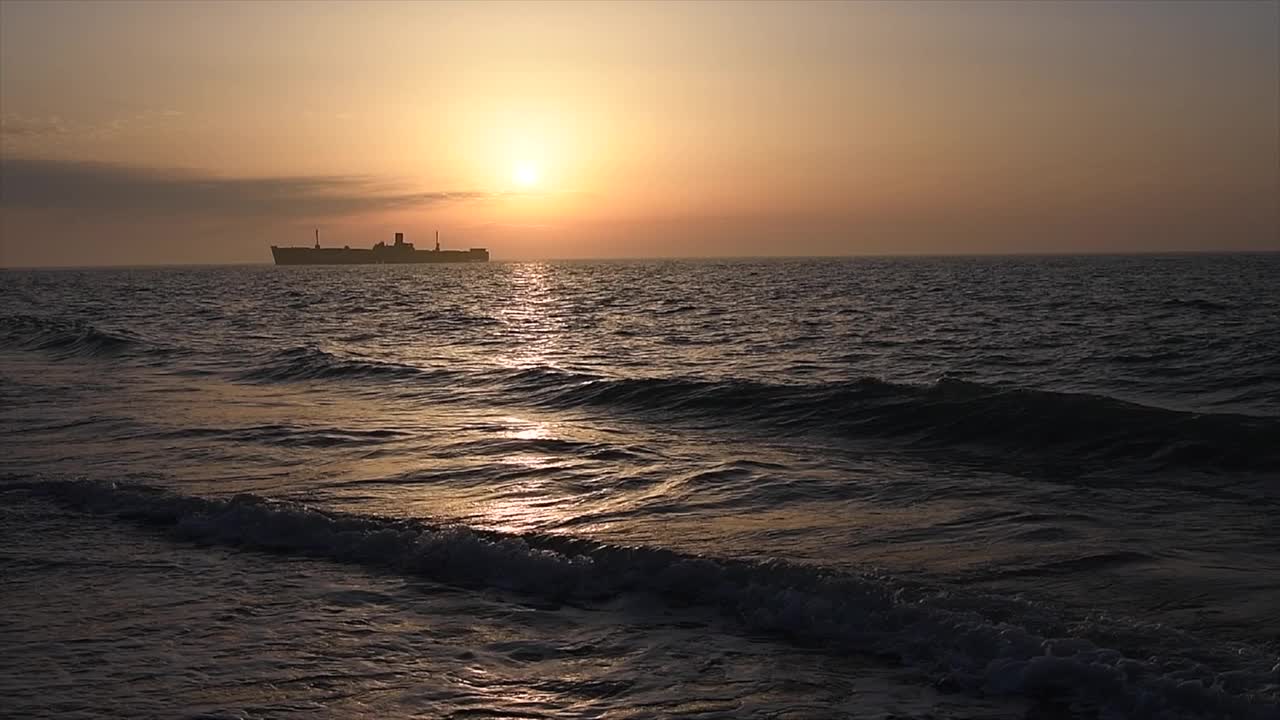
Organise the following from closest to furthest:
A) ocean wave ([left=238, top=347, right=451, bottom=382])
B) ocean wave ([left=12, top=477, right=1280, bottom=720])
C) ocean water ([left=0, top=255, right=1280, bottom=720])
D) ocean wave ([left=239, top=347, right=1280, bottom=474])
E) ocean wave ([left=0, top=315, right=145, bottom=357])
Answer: ocean wave ([left=12, top=477, right=1280, bottom=720]), ocean water ([left=0, top=255, right=1280, bottom=720]), ocean wave ([left=239, top=347, right=1280, bottom=474]), ocean wave ([left=238, top=347, right=451, bottom=382]), ocean wave ([left=0, top=315, right=145, bottom=357])

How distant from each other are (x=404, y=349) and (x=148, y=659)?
2821 cm

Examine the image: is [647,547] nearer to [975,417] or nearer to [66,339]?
[975,417]

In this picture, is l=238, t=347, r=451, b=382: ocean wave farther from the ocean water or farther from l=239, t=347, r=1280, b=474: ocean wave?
the ocean water

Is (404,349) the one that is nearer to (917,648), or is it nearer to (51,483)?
(51,483)

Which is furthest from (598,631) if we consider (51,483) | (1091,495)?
(51,483)

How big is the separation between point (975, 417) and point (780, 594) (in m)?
10.5

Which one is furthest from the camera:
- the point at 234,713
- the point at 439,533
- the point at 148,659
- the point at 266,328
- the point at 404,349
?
the point at 266,328

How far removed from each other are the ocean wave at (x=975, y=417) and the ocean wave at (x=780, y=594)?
7969 millimetres

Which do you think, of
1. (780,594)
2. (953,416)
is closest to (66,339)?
(953,416)

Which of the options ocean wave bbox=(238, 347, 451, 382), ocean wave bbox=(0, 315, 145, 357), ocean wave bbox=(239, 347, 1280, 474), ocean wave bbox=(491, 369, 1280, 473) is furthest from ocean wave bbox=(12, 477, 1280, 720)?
ocean wave bbox=(0, 315, 145, 357)

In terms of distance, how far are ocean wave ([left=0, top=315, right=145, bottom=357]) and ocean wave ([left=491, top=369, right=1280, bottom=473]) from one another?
19462mm

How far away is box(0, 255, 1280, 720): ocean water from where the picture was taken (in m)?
6.57

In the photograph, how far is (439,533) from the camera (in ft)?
32.9

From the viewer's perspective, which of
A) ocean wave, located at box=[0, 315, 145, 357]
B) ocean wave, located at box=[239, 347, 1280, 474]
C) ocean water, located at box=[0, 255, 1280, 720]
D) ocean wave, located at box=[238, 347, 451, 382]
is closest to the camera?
ocean water, located at box=[0, 255, 1280, 720]
